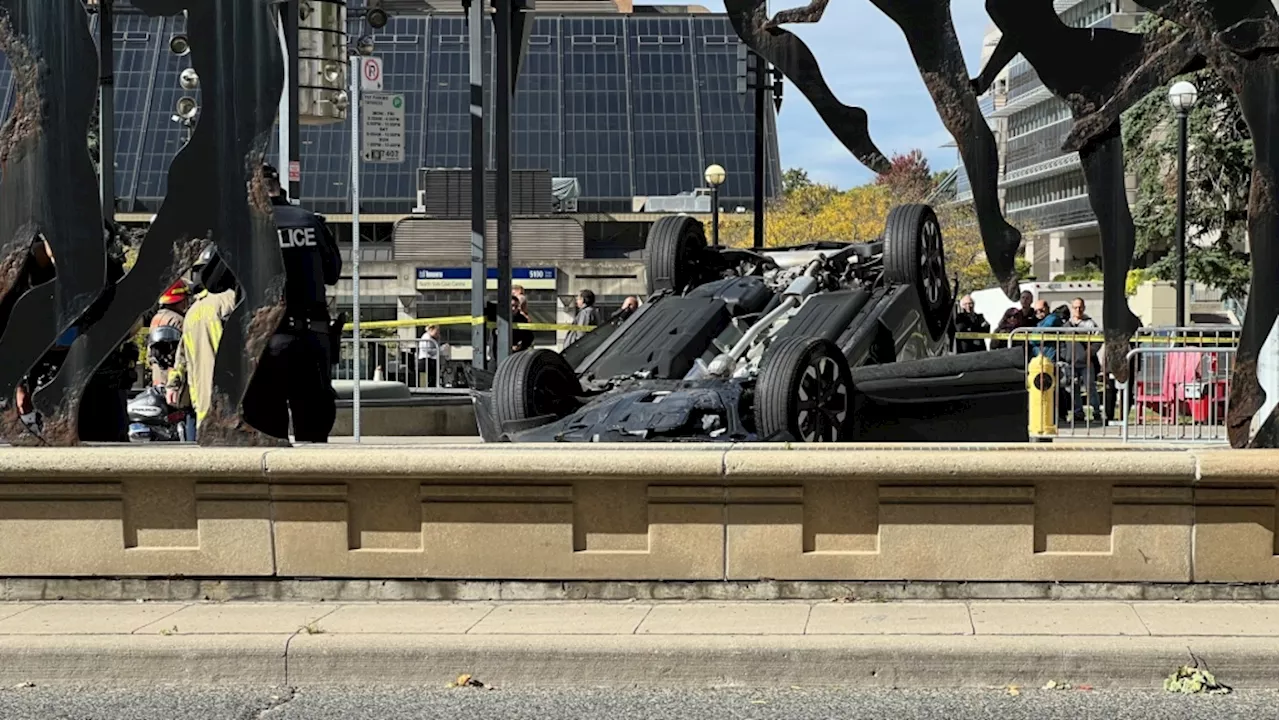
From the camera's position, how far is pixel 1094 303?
1743 inches

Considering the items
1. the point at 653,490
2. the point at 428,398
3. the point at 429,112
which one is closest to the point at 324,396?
the point at 653,490

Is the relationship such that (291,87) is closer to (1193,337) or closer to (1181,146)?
(1193,337)

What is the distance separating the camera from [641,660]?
23.3 ft

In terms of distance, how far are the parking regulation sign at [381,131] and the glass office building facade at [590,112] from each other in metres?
46.0

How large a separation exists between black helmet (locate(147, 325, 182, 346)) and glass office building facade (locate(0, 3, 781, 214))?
49103mm

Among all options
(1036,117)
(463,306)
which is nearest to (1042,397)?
(463,306)

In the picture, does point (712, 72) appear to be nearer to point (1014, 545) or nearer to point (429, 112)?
point (429, 112)

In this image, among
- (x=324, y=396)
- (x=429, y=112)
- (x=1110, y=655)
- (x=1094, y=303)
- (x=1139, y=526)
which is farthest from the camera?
(x=429, y=112)

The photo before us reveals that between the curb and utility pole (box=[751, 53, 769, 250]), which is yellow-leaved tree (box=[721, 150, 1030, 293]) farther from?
the curb

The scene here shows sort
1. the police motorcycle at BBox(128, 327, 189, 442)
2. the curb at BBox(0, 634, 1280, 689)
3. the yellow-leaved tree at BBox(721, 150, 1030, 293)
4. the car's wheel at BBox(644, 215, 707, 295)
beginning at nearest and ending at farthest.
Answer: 1. the curb at BBox(0, 634, 1280, 689)
2. the police motorcycle at BBox(128, 327, 189, 442)
3. the car's wheel at BBox(644, 215, 707, 295)
4. the yellow-leaved tree at BBox(721, 150, 1030, 293)

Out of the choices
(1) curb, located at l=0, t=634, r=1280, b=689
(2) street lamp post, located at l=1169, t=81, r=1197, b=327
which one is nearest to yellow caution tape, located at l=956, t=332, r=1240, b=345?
(2) street lamp post, located at l=1169, t=81, r=1197, b=327

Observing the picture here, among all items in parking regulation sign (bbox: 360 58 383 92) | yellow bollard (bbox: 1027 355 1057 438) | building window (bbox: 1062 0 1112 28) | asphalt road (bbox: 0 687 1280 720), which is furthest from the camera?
building window (bbox: 1062 0 1112 28)

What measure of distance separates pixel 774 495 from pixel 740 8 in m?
2.49

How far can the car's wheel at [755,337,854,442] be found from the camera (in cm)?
1149
